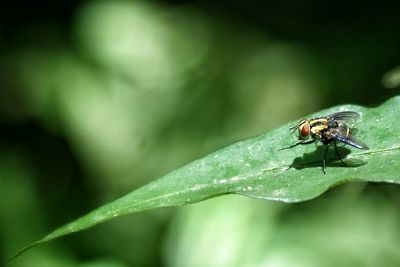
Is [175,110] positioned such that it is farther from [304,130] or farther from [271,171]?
[271,171]

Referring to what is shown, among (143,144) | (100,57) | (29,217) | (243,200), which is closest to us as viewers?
(243,200)

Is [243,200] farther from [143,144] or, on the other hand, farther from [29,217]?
[29,217]

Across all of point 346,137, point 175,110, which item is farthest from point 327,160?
point 175,110

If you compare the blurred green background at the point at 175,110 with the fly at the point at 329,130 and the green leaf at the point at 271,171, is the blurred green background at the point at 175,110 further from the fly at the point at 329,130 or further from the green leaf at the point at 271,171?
the green leaf at the point at 271,171

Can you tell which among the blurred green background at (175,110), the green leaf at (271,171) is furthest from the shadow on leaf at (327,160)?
the blurred green background at (175,110)

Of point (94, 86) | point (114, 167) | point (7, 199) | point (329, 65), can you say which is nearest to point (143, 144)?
point (114, 167)

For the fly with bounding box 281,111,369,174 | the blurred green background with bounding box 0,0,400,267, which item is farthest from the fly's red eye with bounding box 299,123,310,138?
the blurred green background with bounding box 0,0,400,267
